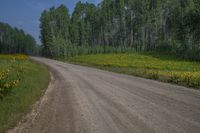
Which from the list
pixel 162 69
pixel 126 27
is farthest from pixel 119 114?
pixel 126 27

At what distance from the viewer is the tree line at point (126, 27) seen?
8012 cm

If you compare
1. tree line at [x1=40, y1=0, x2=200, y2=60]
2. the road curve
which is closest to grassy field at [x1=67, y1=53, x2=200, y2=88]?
the road curve

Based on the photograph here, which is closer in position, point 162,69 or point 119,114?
point 119,114

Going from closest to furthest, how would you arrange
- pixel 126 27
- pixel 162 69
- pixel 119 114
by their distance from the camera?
pixel 119 114 < pixel 162 69 < pixel 126 27

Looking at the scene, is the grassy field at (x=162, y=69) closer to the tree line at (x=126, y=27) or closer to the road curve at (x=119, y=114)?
the road curve at (x=119, y=114)

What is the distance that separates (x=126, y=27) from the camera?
372ft

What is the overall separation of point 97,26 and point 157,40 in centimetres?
2676

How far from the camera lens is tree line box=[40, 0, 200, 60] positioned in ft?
263

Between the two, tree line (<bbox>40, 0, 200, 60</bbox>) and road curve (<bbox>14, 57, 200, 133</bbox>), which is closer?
road curve (<bbox>14, 57, 200, 133</bbox>)

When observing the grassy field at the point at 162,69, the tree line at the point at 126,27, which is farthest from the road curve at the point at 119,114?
the tree line at the point at 126,27

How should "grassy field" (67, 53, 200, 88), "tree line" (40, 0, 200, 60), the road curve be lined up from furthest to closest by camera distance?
"tree line" (40, 0, 200, 60)
"grassy field" (67, 53, 200, 88)
the road curve

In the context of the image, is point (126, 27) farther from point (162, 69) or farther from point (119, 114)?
point (119, 114)

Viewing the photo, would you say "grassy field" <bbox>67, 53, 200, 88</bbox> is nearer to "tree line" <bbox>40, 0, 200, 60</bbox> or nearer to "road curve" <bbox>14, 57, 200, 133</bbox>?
"road curve" <bbox>14, 57, 200, 133</bbox>

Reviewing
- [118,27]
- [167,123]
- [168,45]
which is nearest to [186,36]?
[168,45]
